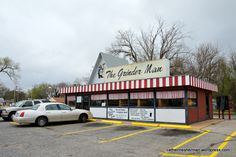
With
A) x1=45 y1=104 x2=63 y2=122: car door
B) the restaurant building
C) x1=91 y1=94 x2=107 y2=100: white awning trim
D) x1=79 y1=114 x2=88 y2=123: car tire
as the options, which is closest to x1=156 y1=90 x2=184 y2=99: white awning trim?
the restaurant building

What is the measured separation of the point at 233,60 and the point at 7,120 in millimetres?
28969

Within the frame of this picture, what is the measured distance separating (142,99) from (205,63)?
70.9ft

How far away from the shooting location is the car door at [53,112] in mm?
12874

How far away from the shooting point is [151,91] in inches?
546

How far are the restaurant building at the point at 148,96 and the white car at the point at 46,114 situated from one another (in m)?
2.97

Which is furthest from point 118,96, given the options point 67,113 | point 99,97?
point 67,113

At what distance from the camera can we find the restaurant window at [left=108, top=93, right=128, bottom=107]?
15308 millimetres

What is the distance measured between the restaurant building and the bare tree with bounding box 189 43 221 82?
14.8 meters

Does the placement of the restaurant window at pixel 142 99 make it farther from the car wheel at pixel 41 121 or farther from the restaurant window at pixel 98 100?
the car wheel at pixel 41 121

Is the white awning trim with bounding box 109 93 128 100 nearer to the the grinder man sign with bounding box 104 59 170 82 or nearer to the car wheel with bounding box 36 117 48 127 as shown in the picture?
the the grinder man sign with bounding box 104 59 170 82

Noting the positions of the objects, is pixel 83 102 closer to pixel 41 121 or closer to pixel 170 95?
pixel 41 121

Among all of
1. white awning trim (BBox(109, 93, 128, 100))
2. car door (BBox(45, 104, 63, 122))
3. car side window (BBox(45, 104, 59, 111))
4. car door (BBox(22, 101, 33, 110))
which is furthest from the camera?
car door (BBox(22, 101, 33, 110))

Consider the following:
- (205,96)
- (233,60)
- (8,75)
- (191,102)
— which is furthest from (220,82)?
(8,75)

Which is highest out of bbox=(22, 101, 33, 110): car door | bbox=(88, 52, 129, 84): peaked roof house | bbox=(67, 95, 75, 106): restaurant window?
bbox=(88, 52, 129, 84): peaked roof house
